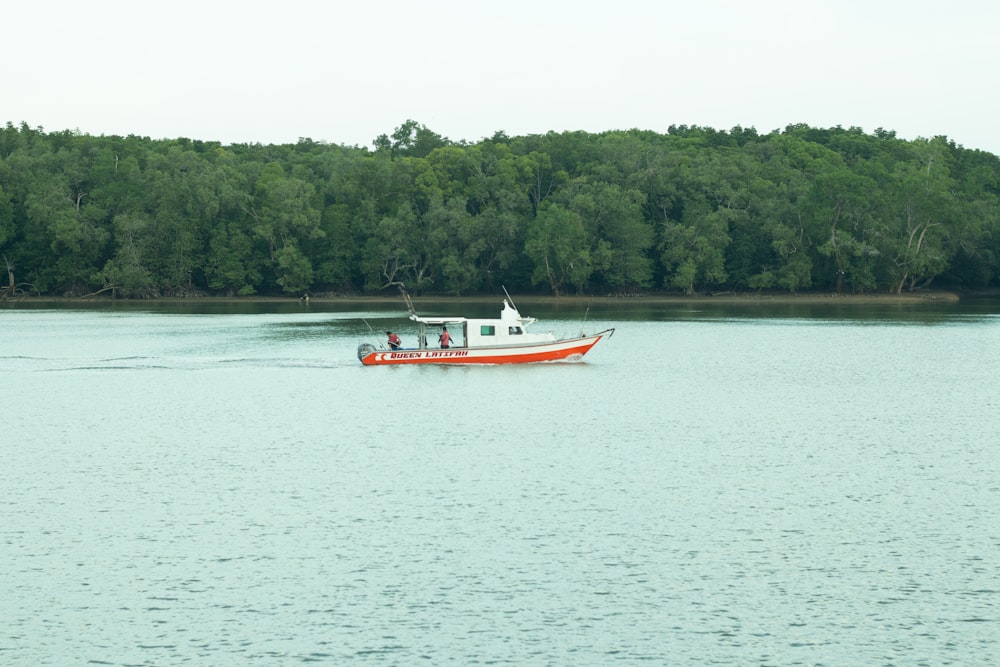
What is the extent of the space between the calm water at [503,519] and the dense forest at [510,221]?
77.7m

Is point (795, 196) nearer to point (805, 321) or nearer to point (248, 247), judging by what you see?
point (805, 321)

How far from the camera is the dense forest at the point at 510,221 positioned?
138 metres

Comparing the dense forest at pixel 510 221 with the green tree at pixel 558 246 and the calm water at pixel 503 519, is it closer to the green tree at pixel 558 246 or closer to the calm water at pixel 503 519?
the green tree at pixel 558 246

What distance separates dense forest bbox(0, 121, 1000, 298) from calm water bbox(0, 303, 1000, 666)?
255 ft

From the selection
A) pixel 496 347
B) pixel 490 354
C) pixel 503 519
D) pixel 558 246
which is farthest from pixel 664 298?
pixel 503 519

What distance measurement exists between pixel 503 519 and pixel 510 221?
113922mm

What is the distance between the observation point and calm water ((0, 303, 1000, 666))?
72.5 feet

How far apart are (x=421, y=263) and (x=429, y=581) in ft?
416

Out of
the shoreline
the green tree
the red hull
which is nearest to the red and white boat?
the red hull

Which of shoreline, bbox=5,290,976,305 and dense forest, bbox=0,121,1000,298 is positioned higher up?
dense forest, bbox=0,121,1000,298

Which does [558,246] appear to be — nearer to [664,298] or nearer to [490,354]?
[664,298]

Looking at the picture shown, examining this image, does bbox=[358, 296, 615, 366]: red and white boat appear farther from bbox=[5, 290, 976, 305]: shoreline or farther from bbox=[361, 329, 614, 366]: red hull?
bbox=[5, 290, 976, 305]: shoreline

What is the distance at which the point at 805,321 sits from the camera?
10931 centimetres

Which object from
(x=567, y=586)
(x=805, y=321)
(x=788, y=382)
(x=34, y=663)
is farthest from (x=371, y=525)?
(x=805, y=321)
